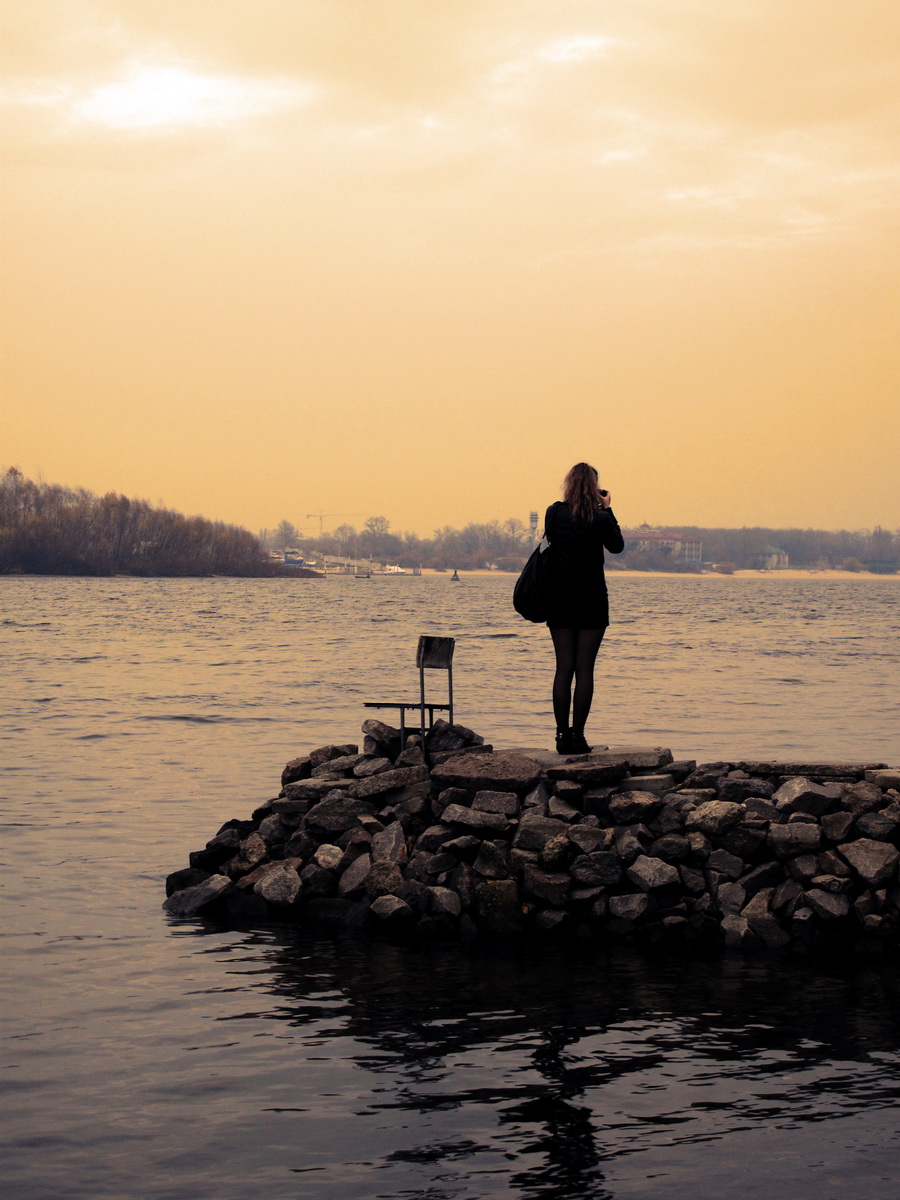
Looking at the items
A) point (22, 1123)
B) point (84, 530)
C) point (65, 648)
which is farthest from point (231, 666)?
point (84, 530)

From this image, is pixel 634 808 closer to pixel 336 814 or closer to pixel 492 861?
pixel 492 861

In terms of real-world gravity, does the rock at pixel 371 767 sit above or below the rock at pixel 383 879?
above

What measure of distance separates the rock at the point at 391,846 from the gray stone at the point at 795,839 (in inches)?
122

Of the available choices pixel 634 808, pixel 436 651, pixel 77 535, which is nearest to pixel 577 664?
pixel 634 808

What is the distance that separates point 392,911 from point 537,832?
1.36 meters

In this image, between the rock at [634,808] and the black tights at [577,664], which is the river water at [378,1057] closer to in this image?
the rock at [634,808]

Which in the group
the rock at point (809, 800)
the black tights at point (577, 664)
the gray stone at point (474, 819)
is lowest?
the gray stone at point (474, 819)

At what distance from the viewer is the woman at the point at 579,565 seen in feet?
36.4

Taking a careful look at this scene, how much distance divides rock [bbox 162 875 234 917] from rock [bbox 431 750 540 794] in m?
2.07

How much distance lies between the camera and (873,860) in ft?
33.3

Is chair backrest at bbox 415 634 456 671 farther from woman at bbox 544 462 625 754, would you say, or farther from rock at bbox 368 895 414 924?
rock at bbox 368 895 414 924

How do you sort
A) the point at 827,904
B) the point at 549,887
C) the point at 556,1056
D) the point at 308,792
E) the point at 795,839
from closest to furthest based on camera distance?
the point at 556,1056, the point at 827,904, the point at 795,839, the point at 549,887, the point at 308,792

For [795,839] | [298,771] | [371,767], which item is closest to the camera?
[795,839]

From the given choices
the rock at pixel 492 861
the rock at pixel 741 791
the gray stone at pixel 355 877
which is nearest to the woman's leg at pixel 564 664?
the rock at pixel 492 861
